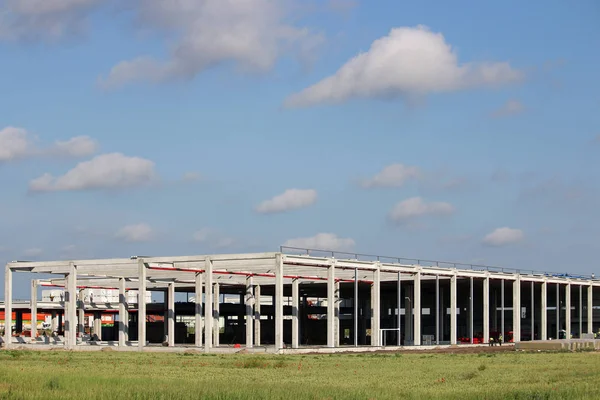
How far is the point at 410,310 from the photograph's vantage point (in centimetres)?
8706

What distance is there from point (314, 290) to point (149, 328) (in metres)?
22.6

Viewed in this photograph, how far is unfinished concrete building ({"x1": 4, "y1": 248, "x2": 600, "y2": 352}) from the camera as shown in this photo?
66.8m

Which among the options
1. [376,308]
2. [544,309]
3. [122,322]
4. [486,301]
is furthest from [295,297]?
[544,309]

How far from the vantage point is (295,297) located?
72.5 m

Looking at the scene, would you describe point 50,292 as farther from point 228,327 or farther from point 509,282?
point 509,282

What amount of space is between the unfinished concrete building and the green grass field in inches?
701

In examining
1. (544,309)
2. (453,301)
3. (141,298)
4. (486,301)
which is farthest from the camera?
(544,309)

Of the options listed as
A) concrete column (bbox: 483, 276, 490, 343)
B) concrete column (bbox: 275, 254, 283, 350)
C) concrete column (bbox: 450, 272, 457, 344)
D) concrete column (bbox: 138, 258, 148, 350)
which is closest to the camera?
concrete column (bbox: 275, 254, 283, 350)

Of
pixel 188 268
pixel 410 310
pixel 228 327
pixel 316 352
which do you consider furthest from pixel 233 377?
pixel 228 327

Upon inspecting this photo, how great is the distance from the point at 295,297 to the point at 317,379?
37744 millimetres

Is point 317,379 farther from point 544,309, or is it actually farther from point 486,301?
point 544,309

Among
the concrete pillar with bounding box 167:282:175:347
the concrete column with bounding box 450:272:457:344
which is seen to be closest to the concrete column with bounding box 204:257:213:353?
the concrete pillar with bounding box 167:282:175:347

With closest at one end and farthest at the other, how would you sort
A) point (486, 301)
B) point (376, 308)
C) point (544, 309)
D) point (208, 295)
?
point (208, 295)
point (376, 308)
point (486, 301)
point (544, 309)

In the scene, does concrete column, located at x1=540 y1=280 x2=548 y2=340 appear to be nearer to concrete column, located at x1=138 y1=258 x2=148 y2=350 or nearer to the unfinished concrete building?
the unfinished concrete building
